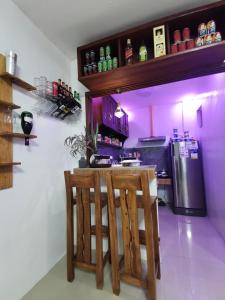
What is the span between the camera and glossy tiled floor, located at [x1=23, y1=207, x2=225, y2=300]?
1.31 meters

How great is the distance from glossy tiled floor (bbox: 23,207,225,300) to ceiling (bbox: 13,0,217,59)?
245 cm

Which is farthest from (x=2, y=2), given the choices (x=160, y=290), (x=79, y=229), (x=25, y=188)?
(x=160, y=290)

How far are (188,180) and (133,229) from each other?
2343 mm

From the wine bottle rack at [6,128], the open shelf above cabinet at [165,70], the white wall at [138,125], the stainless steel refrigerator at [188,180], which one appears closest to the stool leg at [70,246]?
the wine bottle rack at [6,128]

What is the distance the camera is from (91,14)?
153 centimetres

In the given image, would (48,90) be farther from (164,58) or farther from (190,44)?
(190,44)

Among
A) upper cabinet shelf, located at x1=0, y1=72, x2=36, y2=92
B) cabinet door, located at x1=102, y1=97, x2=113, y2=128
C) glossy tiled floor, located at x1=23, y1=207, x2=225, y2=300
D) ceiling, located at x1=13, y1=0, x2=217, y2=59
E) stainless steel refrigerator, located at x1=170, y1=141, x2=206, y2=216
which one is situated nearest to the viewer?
upper cabinet shelf, located at x1=0, y1=72, x2=36, y2=92

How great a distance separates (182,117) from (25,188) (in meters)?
3.71

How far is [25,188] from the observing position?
142cm

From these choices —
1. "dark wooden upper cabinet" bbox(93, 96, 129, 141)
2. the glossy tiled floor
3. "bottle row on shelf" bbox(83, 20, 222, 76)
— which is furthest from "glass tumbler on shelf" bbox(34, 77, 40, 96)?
the glossy tiled floor

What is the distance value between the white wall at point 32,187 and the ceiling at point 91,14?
12 centimetres

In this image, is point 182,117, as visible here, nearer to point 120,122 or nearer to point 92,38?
point 120,122

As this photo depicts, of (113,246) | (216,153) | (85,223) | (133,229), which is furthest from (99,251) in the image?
(216,153)

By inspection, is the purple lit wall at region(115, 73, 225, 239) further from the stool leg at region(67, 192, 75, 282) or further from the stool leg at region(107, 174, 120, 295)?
the stool leg at region(67, 192, 75, 282)
